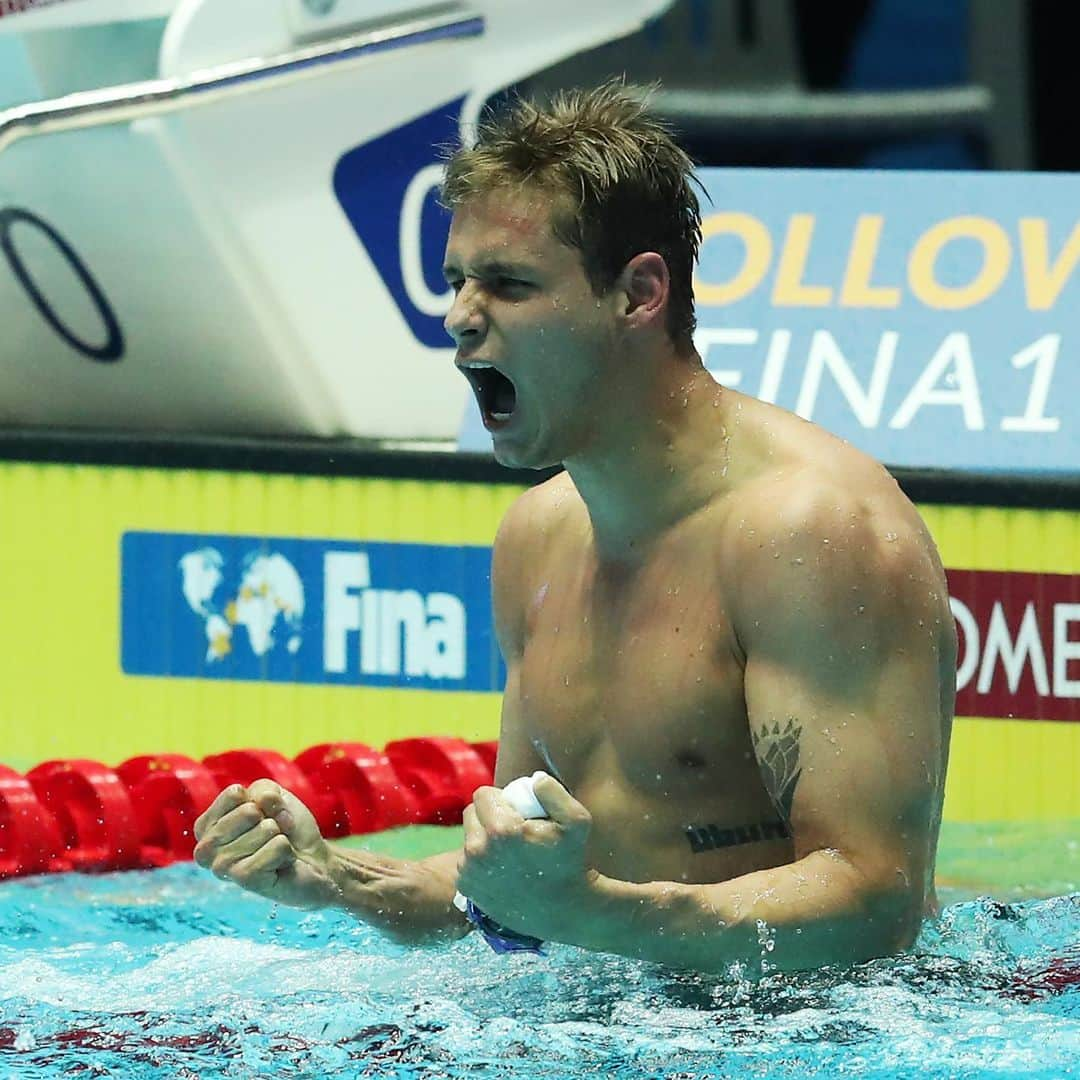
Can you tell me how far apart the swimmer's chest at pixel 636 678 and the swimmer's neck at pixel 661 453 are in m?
0.07

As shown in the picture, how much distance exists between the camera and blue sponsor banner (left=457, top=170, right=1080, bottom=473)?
5039 millimetres

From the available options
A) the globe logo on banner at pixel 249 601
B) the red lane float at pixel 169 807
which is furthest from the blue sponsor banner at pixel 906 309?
the red lane float at pixel 169 807

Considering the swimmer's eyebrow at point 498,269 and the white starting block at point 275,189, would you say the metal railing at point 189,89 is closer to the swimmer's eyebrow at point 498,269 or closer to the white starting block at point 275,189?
the white starting block at point 275,189

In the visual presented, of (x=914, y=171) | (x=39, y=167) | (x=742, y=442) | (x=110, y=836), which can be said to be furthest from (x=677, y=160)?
(x=39, y=167)

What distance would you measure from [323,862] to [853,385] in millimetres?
2924

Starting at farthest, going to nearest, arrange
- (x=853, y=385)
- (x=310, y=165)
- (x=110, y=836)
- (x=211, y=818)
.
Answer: (x=310, y=165) < (x=853, y=385) < (x=110, y=836) < (x=211, y=818)

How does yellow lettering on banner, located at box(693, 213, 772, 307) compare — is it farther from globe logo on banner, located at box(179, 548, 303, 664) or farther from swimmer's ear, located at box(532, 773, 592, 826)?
swimmer's ear, located at box(532, 773, 592, 826)

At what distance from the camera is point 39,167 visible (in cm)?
558

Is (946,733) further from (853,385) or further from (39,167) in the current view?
(39,167)

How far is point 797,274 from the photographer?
17.7 feet

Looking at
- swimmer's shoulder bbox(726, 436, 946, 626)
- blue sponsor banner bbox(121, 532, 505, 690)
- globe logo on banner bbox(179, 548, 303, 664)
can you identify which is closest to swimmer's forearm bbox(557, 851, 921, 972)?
swimmer's shoulder bbox(726, 436, 946, 626)

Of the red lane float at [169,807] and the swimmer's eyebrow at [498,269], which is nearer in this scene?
the swimmer's eyebrow at [498,269]

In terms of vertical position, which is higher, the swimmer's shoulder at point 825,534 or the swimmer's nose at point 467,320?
the swimmer's nose at point 467,320

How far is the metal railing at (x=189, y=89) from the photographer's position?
5.29 m
